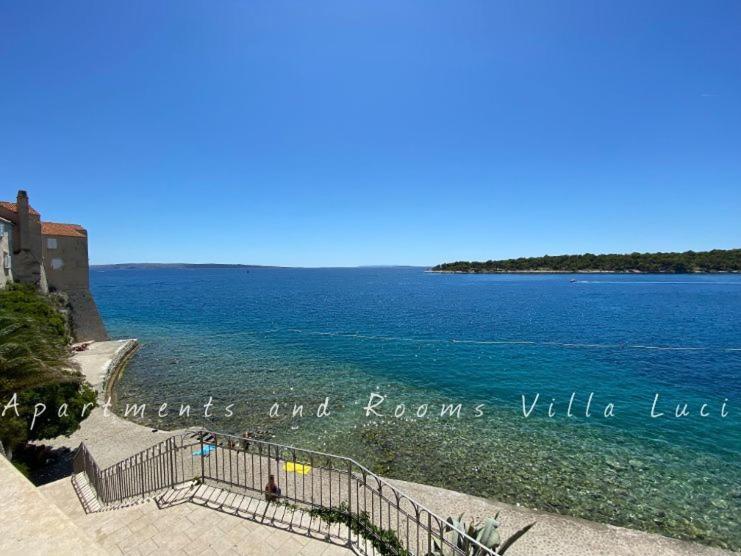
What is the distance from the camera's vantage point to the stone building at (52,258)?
103 feet

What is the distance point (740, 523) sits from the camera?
12.5 metres

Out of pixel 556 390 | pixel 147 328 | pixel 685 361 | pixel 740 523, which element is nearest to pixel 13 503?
pixel 740 523

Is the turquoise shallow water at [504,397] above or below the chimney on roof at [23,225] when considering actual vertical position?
below

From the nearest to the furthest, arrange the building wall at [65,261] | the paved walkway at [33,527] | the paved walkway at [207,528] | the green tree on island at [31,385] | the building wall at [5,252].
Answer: the paved walkway at [33,527] < the paved walkway at [207,528] < the green tree on island at [31,385] < the building wall at [5,252] < the building wall at [65,261]

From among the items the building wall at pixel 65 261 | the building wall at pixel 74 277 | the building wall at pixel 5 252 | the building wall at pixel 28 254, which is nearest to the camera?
the building wall at pixel 5 252

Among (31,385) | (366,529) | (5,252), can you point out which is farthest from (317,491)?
(5,252)

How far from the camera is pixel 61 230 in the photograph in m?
37.3

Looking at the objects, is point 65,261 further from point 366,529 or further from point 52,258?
point 366,529

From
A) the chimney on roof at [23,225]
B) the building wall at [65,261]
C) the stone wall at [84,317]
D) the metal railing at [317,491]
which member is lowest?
the metal railing at [317,491]

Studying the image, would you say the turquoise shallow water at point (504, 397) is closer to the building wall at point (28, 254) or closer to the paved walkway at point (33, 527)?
the building wall at point (28, 254)

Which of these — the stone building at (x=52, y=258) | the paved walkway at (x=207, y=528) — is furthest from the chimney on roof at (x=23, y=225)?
the paved walkway at (x=207, y=528)

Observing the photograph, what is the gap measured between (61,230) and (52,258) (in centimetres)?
324

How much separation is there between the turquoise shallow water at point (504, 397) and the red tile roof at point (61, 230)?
1338 cm

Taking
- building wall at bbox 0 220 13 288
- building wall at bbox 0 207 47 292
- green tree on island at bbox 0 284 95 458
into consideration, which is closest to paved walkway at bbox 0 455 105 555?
green tree on island at bbox 0 284 95 458
